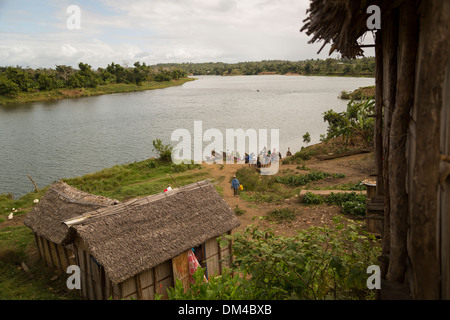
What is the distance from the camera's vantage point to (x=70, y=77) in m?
64.9

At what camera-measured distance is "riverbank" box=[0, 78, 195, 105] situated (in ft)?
177

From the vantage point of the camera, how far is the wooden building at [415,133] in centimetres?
242

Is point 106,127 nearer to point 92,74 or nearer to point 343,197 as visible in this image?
point 343,197

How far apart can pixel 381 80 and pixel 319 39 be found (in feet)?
3.78

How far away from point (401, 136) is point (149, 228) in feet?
21.0

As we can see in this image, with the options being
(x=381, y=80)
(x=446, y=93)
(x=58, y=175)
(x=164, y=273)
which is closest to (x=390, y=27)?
(x=381, y=80)

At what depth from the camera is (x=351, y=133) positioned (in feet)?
73.8

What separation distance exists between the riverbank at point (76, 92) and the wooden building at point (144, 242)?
5520cm

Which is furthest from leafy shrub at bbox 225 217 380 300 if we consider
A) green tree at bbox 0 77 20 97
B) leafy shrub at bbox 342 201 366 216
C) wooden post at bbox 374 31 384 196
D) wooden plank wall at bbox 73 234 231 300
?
green tree at bbox 0 77 20 97

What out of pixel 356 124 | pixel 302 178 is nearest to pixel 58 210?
pixel 302 178

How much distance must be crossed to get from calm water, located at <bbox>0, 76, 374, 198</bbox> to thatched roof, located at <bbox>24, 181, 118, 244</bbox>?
10.6m

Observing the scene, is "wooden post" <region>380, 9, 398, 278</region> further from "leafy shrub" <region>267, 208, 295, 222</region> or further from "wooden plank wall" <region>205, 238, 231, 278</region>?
"leafy shrub" <region>267, 208, 295, 222</region>

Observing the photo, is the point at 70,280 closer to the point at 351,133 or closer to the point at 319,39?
the point at 319,39

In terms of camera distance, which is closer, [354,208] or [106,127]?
[354,208]
